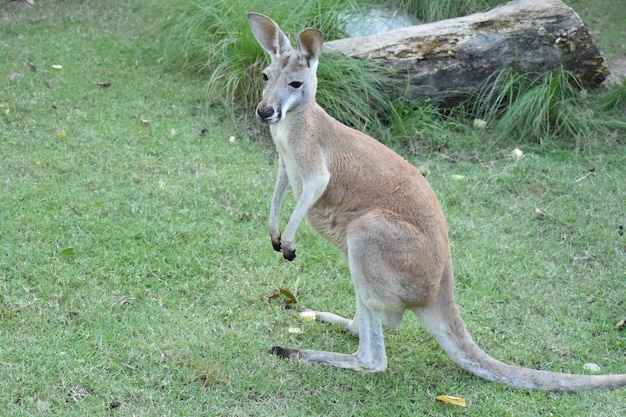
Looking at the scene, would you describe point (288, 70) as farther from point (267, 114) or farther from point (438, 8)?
point (438, 8)

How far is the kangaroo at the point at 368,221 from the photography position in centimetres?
383

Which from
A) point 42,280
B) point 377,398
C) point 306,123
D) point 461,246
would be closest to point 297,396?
point 377,398

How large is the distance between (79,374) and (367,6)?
536cm

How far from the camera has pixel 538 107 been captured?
270 inches

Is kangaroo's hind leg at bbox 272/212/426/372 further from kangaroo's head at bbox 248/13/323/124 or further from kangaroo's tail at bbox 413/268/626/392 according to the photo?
kangaroo's head at bbox 248/13/323/124

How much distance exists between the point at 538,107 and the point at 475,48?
0.76 m

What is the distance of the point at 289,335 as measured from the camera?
14.4 feet

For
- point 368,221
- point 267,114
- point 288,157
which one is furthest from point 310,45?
point 368,221

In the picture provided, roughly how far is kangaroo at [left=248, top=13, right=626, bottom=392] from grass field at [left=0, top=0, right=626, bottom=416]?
125 millimetres

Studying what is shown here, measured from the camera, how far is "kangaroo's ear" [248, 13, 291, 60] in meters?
4.07

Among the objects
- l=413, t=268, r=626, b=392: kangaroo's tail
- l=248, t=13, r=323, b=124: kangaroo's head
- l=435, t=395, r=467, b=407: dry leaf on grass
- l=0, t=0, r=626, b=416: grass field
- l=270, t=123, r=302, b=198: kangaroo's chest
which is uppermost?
l=248, t=13, r=323, b=124: kangaroo's head

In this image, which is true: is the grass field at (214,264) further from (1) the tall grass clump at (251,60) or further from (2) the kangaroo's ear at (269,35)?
(2) the kangaroo's ear at (269,35)

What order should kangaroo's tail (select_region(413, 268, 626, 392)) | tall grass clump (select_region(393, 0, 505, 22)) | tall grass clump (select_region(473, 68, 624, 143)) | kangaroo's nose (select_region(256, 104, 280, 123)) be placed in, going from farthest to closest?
tall grass clump (select_region(393, 0, 505, 22)) → tall grass clump (select_region(473, 68, 624, 143)) → kangaroo's tail (select_region(413, 268, 626, 392)) → kangaroo's nose (select_region(256, 104, 280, 123))

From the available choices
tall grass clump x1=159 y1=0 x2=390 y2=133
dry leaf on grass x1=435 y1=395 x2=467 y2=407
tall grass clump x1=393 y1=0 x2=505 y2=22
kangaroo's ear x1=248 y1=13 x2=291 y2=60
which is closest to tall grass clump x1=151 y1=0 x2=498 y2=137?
tall grass clump x1=159 y1=0 x2=390 y2=133
